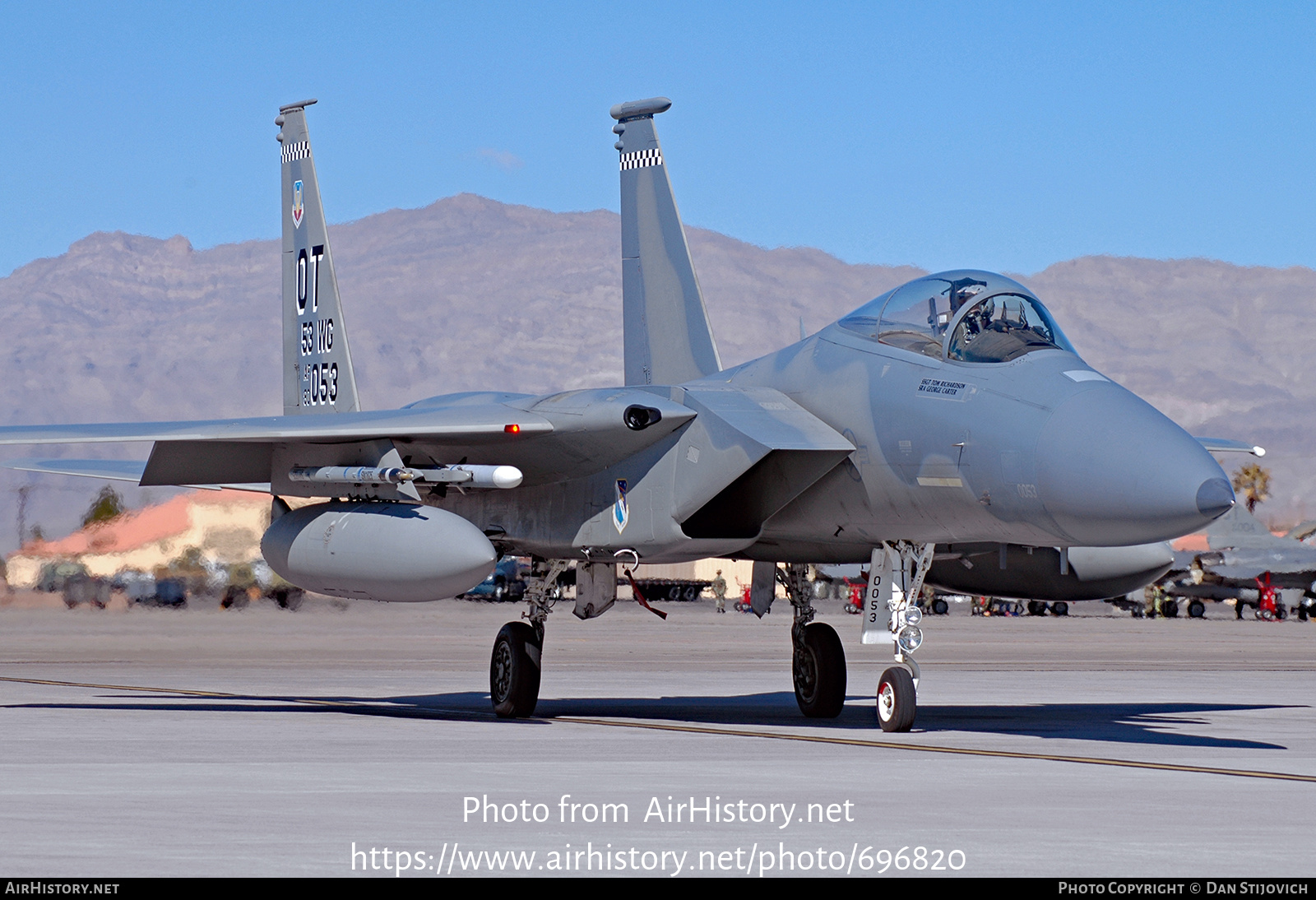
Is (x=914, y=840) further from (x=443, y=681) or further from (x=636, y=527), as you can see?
(x=443, y=681)

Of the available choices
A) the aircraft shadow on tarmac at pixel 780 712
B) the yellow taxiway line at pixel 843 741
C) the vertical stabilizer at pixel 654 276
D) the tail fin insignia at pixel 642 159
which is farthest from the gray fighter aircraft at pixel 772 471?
the tail fin insignia at pixel 642 159

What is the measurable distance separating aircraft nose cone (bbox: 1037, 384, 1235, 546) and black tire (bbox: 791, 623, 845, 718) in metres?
4.43

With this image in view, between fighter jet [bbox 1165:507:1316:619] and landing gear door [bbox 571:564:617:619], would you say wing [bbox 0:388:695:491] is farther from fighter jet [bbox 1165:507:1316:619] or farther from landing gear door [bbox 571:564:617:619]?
fighter jet [bbox 1165:507:1316:619]

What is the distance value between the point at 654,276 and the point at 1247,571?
124 ft

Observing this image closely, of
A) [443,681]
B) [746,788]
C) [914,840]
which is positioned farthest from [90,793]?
[443,681]

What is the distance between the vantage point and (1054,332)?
37.8ft

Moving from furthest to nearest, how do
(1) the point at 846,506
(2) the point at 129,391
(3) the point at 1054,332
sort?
(2) the point at 129,391
(1) the point at 846,506
(3) the point at 1054,332

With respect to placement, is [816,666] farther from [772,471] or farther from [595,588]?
[772,471]

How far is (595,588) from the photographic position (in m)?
14.8

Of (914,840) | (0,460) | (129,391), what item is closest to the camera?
(914,840)

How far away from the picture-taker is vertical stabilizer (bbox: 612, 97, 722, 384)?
1820 centimetres

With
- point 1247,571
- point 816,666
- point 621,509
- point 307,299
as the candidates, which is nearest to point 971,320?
point 621,509
